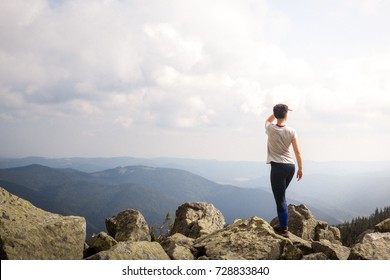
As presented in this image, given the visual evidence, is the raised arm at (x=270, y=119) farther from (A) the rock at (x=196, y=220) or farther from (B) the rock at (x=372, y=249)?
(A) the rock at (x=196, y=220)

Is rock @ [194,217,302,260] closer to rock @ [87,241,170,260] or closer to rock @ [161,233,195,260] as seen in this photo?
rock @ [161,233,195,260]

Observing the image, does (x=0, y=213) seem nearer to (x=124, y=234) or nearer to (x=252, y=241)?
(x=124, y=234)

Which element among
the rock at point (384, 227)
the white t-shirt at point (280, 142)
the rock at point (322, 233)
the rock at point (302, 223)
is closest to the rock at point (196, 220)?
the rock at point (302, 223)

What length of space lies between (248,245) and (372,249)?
3.97 meters

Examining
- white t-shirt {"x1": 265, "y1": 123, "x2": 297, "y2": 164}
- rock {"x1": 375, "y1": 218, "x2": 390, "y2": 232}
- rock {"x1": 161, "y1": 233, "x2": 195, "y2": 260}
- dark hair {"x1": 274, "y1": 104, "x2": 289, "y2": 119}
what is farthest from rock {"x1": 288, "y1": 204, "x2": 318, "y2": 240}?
dark hair {"x1": 274, "y1": 104, "x2": 289, "y2": 119}

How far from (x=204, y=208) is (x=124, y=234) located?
595 centimetres

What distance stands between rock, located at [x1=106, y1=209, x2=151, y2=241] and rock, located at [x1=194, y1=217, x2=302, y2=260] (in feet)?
14.4

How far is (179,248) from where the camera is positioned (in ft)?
36.0

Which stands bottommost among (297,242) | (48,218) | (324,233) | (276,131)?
(324,233)

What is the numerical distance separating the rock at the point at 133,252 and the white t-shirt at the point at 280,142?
5636 mm

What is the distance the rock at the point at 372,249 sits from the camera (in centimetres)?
951

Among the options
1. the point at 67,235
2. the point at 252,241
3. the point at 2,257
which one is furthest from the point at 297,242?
the point at 2,257

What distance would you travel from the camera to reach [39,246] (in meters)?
9.30
